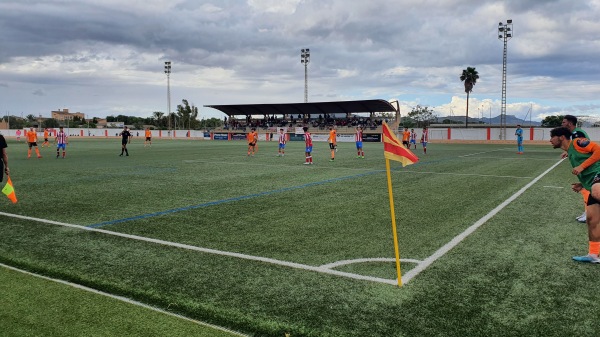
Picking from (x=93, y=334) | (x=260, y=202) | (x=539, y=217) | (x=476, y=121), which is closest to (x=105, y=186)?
(x=260, y=202)

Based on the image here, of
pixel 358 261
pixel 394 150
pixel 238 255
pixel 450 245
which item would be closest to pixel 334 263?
pixel 358 261

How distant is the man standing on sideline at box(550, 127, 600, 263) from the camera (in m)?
5.72

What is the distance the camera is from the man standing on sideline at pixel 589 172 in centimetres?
572

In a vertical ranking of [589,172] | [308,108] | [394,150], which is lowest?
[589,172]

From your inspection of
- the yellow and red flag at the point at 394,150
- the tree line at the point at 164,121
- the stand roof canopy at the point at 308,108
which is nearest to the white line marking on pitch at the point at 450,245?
the yellow and red flag at the point at 394,150

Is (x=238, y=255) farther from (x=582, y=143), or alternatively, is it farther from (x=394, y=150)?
(x=582, y=143)

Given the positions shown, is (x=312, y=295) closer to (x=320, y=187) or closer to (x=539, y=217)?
(x=539, y=217)

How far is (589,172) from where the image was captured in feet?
19.8

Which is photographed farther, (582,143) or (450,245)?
(450,245)

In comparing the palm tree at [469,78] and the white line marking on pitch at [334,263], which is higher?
the palm tree at [469,78]

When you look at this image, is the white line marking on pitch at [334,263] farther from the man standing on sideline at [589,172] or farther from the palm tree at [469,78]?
the palm tree at [469,78]

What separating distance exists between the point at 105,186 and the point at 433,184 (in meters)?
9.80

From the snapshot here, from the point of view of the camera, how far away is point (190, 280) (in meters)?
5.01

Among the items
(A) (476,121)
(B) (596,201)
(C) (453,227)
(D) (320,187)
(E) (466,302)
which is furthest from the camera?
(A) (476,121)
